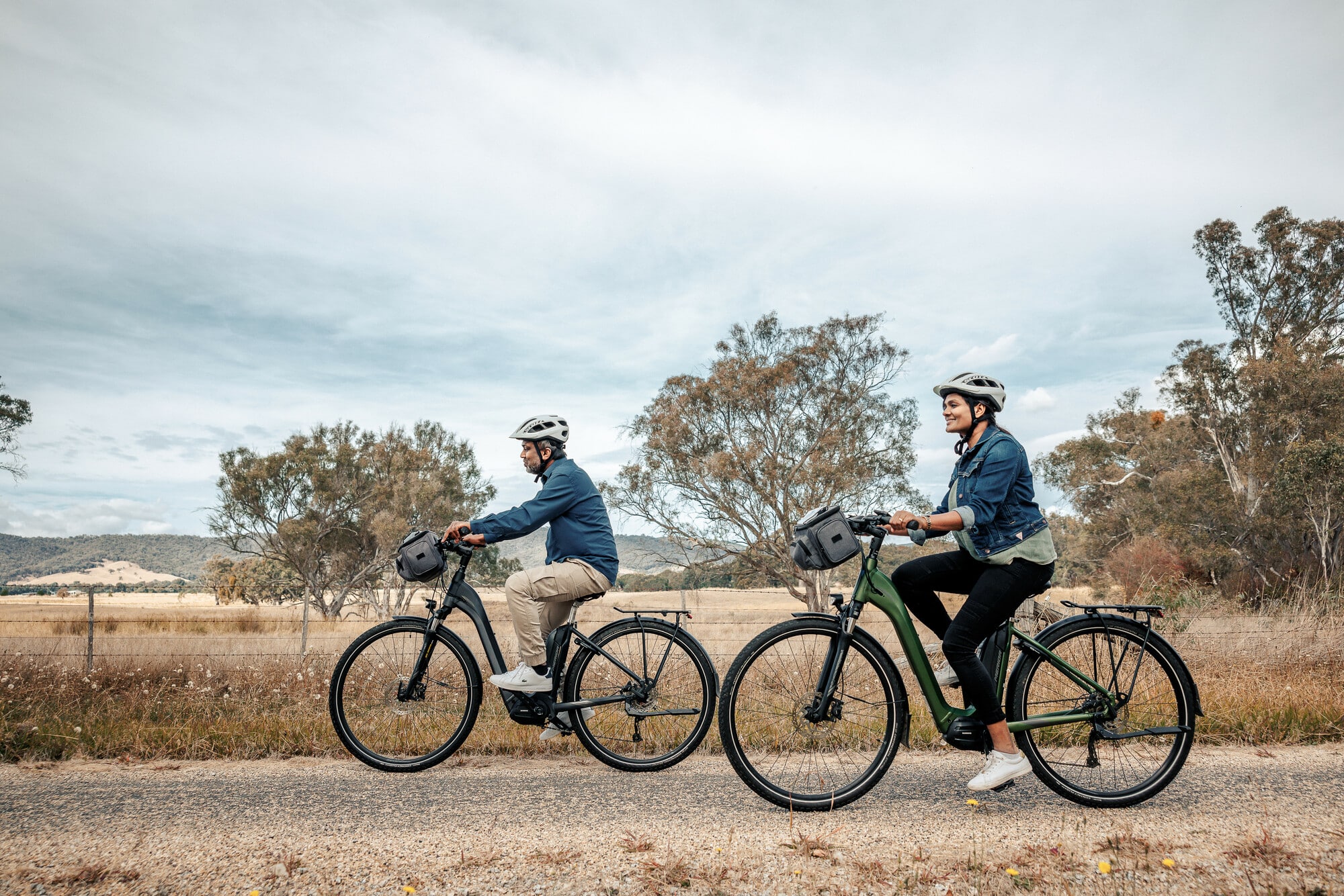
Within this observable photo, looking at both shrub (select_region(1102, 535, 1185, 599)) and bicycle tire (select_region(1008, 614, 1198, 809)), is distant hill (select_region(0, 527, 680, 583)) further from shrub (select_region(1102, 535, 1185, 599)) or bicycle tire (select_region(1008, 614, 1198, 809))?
bicycle tire (select_region(1008, 614, 1198, 809))

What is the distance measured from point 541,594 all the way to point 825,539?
67.0 inches

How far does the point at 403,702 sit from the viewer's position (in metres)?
4.63

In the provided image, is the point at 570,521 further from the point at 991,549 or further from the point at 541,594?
the point at 991,549

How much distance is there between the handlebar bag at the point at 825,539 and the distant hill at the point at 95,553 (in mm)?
158741

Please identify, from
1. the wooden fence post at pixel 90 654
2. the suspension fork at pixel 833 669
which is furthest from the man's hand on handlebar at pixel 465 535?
the wooden fence post at pixel 90 654

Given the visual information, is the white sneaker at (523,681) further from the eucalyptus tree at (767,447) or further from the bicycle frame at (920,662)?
the eucalyptus tree at (767,447)

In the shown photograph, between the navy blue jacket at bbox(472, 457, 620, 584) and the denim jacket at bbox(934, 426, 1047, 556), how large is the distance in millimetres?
1959

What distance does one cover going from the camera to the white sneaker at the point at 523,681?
4.44 metres

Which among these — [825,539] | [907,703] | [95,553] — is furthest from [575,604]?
[95,553]

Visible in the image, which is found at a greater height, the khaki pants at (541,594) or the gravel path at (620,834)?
the khaki pants at (541,594)

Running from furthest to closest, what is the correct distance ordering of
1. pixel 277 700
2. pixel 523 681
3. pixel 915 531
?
pixel 277 700, pixel 523 681, pixel 915 531

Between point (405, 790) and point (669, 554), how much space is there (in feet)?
84.0

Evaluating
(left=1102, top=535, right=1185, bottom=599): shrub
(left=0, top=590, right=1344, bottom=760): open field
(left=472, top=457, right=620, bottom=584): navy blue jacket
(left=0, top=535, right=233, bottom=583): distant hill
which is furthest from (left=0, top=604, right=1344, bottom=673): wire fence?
(left=0, top=535, right=233, bottom=583): distant hill

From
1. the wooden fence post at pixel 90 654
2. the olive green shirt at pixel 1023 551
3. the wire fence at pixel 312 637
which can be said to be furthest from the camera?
the wooden fence post at pixel 90 654
